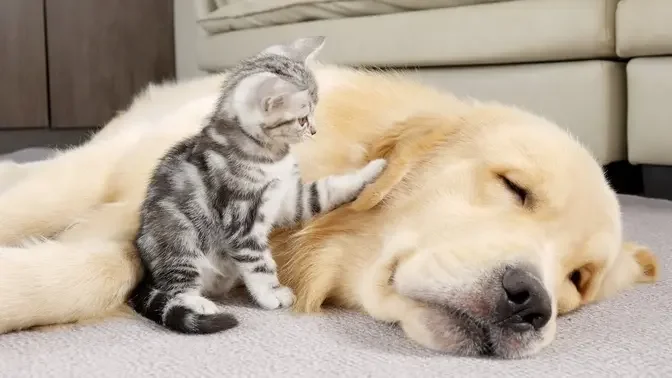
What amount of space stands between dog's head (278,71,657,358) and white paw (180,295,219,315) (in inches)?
8.1

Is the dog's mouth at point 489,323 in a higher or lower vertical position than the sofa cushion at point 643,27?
lower

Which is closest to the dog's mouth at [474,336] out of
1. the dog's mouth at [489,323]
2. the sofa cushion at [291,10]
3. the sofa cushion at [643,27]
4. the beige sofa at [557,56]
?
the dog's mouth at [489,323]

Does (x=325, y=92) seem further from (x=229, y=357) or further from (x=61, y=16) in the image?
(x=61, y=16)

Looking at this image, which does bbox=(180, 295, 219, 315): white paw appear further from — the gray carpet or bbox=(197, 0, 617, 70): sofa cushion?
bbox=(197, 0, 617, 70): sofa cushion

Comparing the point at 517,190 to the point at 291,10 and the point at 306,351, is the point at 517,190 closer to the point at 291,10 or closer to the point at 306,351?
the point at 306,351

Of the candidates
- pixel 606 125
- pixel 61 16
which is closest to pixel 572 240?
pixel 606 125

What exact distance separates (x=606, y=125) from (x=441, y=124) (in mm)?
1325

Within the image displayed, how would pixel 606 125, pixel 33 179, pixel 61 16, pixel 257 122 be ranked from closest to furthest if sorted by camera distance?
pixel 257 122 < pixel 33 179 < pixel 606 125 < pixel 61 16

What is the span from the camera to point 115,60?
4969 millimetres

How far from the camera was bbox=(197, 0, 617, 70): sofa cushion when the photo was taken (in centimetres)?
264

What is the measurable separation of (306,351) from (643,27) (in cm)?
187

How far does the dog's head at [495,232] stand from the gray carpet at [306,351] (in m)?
0.06

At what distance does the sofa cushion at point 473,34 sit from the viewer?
2.64m

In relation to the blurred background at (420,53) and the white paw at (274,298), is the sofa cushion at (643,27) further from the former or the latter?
the white paw at (274,298)
